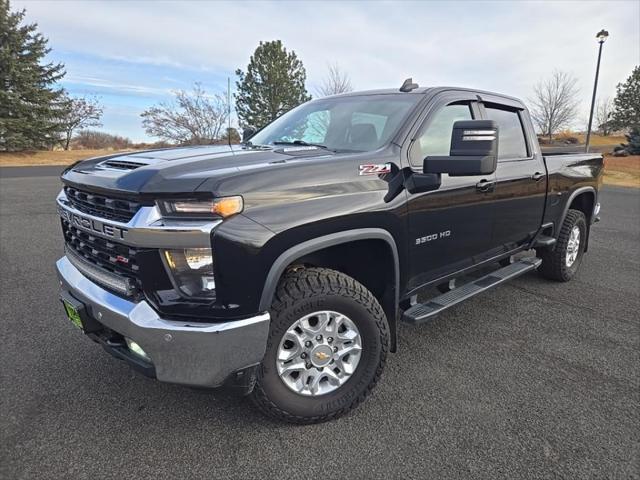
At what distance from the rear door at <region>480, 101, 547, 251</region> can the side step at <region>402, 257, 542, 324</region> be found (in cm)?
22

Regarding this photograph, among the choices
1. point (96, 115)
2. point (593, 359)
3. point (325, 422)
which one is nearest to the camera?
point (325, 422)

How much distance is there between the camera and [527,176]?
3.96 m

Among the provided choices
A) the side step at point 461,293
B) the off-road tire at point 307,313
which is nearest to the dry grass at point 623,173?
the side step at point 461,293

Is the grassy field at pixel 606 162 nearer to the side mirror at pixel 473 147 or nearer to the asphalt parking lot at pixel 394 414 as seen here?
the asphalt parking lot at pixel 394 414

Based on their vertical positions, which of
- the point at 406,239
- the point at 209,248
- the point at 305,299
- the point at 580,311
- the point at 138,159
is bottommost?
the point at 580,311

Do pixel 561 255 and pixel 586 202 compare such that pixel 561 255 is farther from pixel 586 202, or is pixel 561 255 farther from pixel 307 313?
pixel 307 313

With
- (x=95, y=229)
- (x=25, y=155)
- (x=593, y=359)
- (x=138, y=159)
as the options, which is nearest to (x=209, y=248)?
(x=95, y=229)

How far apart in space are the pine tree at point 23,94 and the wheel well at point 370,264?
34667 mm

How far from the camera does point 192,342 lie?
6.75 feet

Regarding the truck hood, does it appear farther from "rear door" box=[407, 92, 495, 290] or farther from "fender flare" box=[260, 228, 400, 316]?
"rear door" box=[407, 92, 495, 290]

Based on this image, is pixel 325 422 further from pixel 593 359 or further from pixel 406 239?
pixel 593 359

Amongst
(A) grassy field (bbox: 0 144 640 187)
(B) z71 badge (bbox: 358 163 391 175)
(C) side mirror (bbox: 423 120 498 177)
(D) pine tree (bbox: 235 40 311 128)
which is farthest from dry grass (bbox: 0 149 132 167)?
(C) side mirror (bbox: 423 120 498 177)

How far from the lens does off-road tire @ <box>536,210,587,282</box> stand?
4.78m

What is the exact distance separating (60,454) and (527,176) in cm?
395
